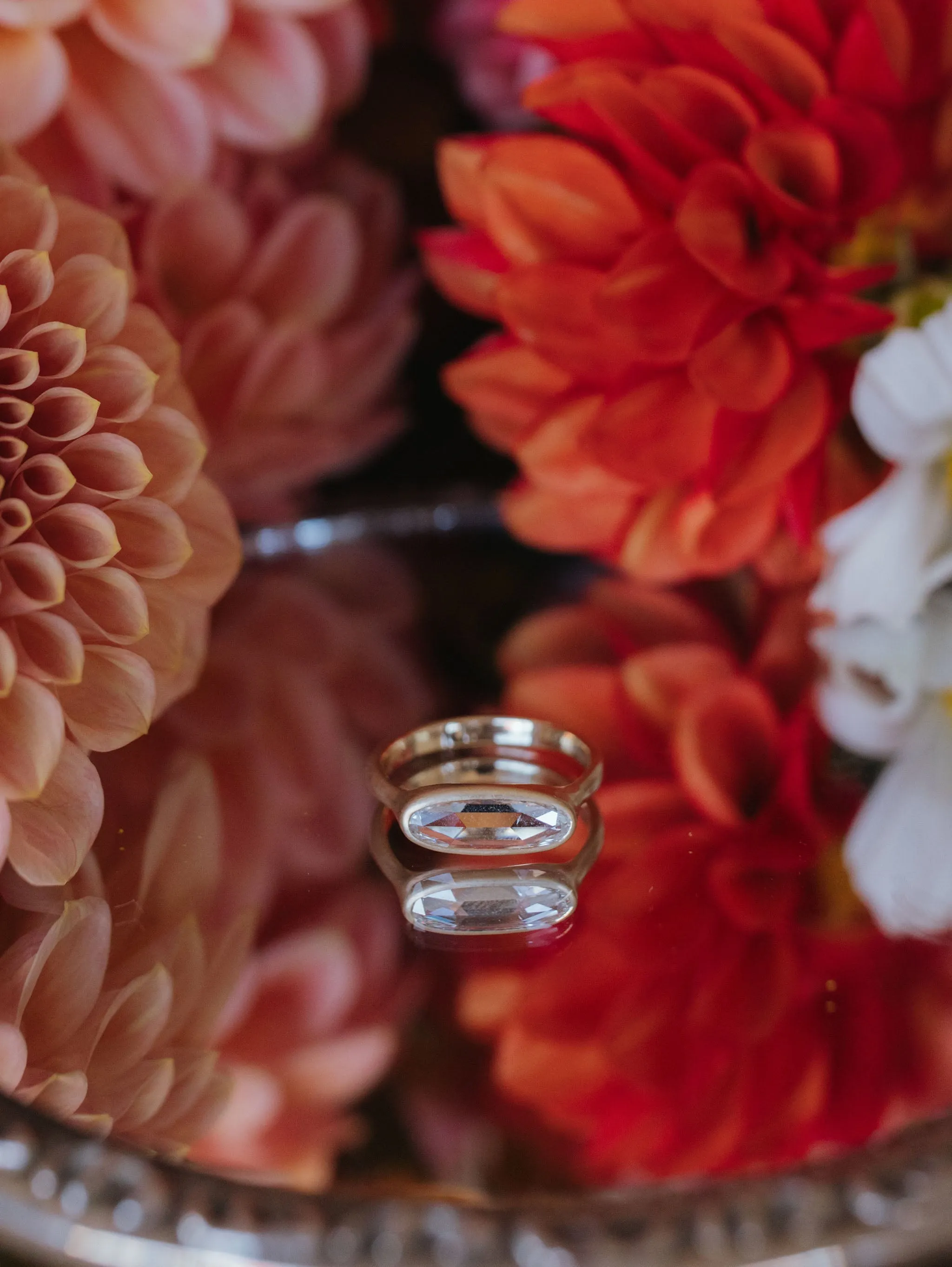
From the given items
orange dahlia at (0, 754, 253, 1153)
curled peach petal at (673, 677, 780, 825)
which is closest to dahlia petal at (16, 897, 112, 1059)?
orange dahlia at (0, 754, 253, 1153)

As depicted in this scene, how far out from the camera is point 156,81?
263 millimetres

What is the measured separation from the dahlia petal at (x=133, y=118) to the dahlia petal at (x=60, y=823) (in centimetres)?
12

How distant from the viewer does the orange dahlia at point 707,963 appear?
0.16 metres

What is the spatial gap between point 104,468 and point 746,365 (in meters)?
0.12

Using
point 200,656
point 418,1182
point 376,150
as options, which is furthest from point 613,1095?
point 376,150

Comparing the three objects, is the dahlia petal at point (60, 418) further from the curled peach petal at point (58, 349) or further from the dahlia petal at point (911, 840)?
the dahlia petal at point (911, 840)

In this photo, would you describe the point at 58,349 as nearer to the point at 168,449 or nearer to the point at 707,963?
the point at 168,449

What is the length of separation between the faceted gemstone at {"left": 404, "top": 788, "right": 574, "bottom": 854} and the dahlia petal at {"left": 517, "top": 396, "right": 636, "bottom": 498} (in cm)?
7

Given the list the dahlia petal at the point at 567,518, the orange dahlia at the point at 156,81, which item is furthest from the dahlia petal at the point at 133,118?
the dahlia petal at the point at 567,518

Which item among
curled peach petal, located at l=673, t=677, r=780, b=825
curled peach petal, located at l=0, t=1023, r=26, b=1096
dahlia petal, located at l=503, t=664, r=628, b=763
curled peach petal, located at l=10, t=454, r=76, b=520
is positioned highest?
curled peach petal, located at l=10, t=454, r=76, b=520

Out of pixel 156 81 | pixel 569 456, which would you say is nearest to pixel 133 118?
pixel 156 81

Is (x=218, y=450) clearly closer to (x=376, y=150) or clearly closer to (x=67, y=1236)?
(x=376, y=150)

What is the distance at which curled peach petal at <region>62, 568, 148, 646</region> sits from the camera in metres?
0.22

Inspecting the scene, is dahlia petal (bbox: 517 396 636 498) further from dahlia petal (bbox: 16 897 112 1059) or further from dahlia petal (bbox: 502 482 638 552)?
dahlia petal (bbox: 16 897 112 1059)
